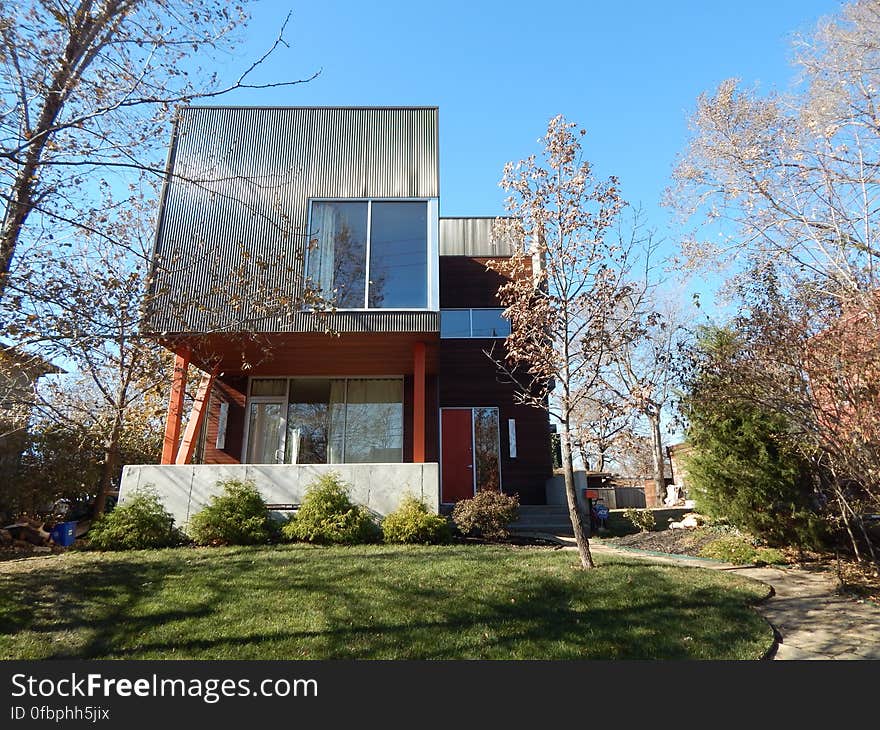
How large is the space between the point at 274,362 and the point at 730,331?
9247mm

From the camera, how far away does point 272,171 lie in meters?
10.8

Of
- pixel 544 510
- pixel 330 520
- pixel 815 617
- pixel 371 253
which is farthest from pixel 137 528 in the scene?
pixel 815 617

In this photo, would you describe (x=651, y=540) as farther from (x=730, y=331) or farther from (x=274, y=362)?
(x=274, y=362)

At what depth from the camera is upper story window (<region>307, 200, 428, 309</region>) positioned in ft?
32.4

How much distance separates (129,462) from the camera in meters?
14.6

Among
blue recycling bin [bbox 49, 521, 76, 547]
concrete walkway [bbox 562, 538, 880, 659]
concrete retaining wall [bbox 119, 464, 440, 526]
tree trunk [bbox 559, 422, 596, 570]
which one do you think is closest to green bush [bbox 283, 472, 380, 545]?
concrete retaining wall [bbox 119, 464, 440, 526]

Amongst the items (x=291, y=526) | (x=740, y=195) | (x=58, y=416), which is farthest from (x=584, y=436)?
(x=58, y=416)

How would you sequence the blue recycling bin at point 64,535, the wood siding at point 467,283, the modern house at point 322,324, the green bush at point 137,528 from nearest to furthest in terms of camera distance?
1. the green bush at point 137,528
2. the modern house at point 322,324
3. the blue recycling bin at point 64,535
4. the wood siding at point 467,283

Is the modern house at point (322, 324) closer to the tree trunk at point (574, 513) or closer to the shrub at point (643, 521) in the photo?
the tree trunk at point (574, 513)

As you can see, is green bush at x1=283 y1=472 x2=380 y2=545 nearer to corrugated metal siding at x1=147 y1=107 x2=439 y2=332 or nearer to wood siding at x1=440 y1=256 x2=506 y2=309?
corrugated metal siding at x1=147 y1=107 x2=439 y2=332

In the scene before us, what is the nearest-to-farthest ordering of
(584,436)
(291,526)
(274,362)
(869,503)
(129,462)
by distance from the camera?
1. (869,503)
2. (584,436)
3. (291,526)
4. (274,362)
5. (129,462)

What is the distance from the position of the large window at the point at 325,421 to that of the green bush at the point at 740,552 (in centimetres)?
694

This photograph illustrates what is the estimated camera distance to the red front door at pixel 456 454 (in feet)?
44.5

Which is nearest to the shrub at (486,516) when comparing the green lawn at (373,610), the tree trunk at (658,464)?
the green lawn at (373,610)
